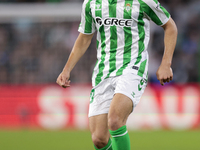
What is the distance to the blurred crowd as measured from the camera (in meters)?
11.2

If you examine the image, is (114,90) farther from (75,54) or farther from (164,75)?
(75,54)

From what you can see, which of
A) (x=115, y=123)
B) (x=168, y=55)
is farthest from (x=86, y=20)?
(x=115, y=123)

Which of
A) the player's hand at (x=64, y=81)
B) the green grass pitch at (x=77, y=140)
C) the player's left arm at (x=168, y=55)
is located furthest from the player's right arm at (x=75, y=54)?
the green grass pitch at (x=77, y=140)

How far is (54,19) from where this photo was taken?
1234cm

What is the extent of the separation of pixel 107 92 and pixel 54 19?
8537mm

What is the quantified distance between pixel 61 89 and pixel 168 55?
21.8 feet

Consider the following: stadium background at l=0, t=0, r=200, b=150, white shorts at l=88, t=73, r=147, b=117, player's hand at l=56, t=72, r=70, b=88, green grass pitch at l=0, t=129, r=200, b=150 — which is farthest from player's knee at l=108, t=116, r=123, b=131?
stadium background at l=0, t=0, r=200, b=150

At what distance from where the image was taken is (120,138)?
3.76m

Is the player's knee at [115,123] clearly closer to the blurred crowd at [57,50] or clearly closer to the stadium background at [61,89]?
the stadium background at [61,89]

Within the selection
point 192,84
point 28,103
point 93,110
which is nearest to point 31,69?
point 28,103

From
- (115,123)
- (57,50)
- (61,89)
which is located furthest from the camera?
(57,50)

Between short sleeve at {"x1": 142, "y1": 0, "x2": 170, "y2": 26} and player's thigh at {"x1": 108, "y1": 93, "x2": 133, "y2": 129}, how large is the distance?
0.85 metres

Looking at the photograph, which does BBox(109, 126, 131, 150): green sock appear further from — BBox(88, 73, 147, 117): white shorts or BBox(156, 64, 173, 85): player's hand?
BBox(156, 64, 173, 85): player's hand

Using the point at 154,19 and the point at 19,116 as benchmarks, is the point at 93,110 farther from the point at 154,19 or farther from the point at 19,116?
the point at 19,116
